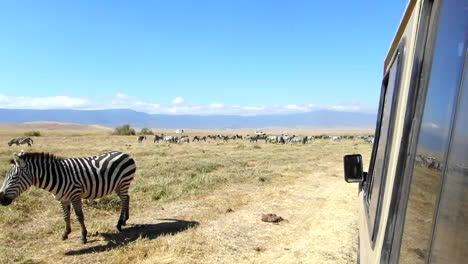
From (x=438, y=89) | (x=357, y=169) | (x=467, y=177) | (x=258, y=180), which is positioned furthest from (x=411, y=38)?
(x=258, y=180)

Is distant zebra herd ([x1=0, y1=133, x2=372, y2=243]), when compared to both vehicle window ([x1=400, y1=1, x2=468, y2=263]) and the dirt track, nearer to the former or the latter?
the dirt track

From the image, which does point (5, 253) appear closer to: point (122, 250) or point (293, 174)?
point (122, 250)

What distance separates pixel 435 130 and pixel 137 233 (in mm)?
7035

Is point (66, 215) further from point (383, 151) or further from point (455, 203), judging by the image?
point (455, 203)

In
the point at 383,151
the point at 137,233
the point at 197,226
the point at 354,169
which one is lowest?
the point at 137,233

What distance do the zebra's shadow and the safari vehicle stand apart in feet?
19.4

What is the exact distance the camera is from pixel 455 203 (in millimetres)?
976

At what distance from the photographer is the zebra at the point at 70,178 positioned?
614cm

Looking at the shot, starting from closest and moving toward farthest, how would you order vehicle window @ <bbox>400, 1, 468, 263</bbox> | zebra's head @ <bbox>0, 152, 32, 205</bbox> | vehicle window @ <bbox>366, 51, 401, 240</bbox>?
1. vehicle window @ <bbox>400, 1, 468, 263</bbox>
2. vehicle window @ <bbox>366, 51, 401, 240</bbox>
3. zebra's head @ <bbox>0, 152, 32, 205</bbox>

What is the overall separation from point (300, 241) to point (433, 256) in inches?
229

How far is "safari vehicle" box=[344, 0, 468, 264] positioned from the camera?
983mm

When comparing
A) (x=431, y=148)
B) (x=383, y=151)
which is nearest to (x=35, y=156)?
(x=383, y=151)

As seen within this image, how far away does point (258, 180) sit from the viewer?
43.4 feet

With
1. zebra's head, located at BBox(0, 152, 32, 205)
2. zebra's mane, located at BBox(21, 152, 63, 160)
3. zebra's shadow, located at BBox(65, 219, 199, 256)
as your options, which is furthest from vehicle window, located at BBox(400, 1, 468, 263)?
zebra's mane, located at BBox(21, 152, 63, 160)
